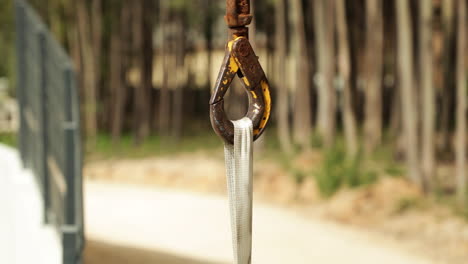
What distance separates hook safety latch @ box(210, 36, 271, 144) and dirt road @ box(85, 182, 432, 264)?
3919 mm

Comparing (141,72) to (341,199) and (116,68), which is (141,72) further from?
(341,199)

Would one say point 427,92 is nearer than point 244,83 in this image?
No

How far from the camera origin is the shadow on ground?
5.59 metres

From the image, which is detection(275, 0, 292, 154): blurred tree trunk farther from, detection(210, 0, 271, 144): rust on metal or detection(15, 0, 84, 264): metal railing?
detection(210, 0, 271, 144): rust on metal

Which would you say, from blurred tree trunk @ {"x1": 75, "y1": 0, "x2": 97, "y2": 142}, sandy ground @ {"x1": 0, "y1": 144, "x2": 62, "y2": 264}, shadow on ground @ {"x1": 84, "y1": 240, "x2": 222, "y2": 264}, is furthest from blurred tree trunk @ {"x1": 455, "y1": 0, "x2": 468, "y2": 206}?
blurred tree trunk @ {"x1": 75, "y1": 0, "x2": 97, "y2": 142}

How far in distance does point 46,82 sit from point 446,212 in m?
→ 4.77

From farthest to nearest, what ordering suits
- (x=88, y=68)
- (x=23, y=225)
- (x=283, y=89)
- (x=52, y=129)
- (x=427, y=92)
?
(x=88, y=68) < (x=283, y=89) < (x=427, y=92) < (x=52, y=129) < (x=23, y=225)

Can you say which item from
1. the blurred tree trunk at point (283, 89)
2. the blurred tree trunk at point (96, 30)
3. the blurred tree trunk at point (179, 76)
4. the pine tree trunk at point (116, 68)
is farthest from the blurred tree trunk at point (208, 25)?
the blurred tree trunk at point (283, 89)

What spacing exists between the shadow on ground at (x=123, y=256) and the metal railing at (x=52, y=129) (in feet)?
3.10

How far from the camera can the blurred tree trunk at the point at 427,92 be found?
812 centimetres

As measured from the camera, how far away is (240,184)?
177 cm

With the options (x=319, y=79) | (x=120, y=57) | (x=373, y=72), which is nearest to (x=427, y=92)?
(x=373, y=72)

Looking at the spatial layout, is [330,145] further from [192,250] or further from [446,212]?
[192,250]

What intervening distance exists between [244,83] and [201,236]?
525 cm
